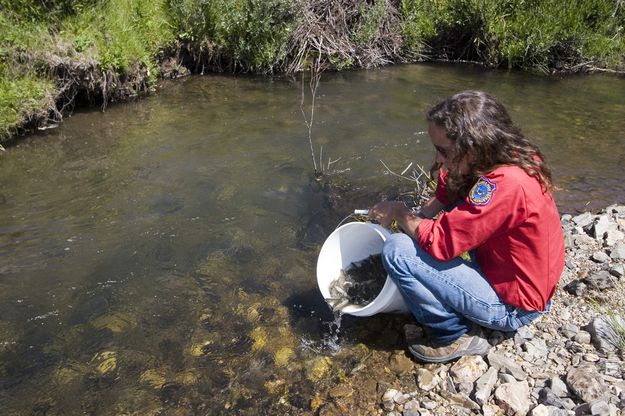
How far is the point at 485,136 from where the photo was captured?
2.35 m

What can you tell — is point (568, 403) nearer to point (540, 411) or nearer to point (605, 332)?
point (540, 411)

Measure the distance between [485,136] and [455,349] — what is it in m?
1.13

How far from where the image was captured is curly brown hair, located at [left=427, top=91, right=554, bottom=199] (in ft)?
7.74

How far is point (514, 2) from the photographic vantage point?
9.83 meters

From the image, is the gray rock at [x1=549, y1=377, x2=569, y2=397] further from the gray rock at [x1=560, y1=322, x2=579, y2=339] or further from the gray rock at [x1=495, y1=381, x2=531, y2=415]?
the gray rock at [x1=560, y1=322, x2=579, y2=339]

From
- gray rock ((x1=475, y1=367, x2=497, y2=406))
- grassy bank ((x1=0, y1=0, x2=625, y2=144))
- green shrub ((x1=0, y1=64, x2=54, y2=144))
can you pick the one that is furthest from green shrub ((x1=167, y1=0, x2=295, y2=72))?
gray rock ((x1=475, y1=367, x2=497, y2=406))

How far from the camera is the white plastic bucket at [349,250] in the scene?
9.59ft

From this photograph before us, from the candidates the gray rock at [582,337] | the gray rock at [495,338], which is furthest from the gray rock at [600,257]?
the gray rock at [495,338]

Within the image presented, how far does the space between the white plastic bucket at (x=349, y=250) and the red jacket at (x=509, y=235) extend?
49 centimetres

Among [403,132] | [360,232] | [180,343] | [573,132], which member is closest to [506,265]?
A: [360,232]

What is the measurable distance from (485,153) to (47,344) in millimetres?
2690

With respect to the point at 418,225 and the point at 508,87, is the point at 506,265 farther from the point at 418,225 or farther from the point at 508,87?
the point at 508,87

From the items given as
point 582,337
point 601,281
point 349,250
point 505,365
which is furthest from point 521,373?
point 349,250

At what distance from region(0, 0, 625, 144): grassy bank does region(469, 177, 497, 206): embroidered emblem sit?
5463 millimetres
